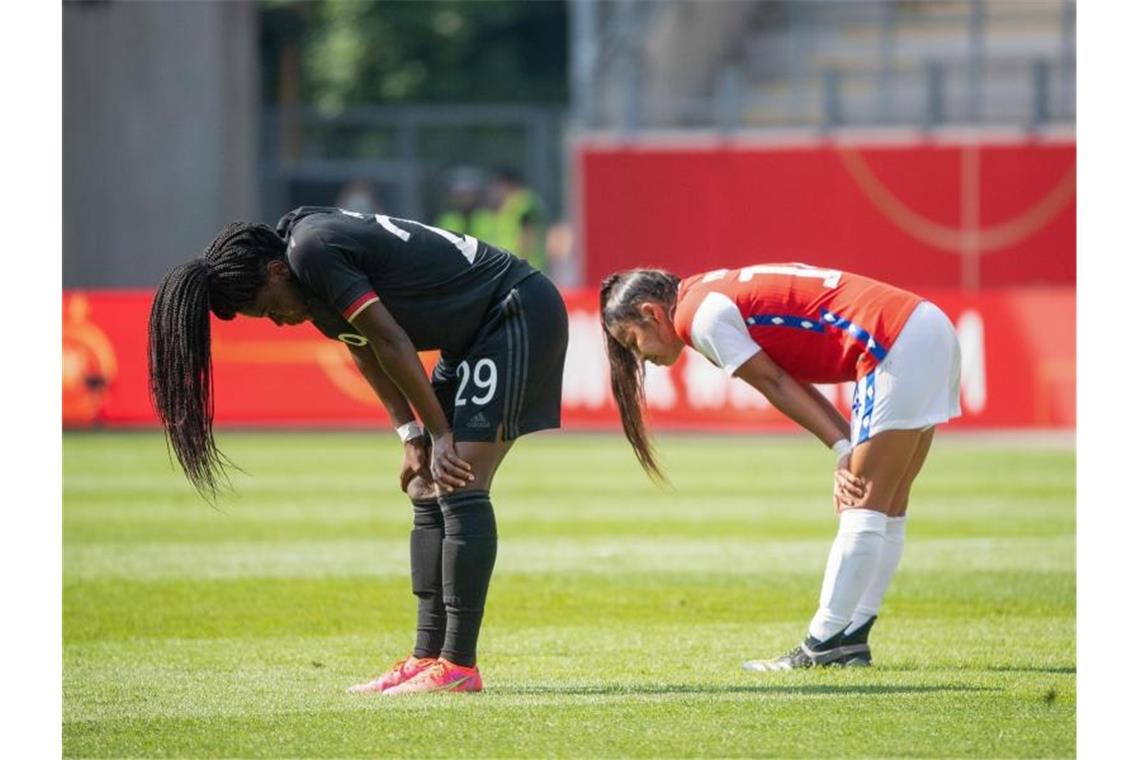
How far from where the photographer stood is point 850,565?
6996 mm

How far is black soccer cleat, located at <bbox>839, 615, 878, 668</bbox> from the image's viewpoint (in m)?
7.14

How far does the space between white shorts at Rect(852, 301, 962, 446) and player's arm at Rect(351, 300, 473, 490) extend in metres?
1.48

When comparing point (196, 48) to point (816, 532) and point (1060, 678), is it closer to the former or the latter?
point (816, 532)

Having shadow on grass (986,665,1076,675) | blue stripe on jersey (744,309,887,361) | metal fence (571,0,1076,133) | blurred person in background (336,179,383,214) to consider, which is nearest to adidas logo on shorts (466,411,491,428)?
blue stripe on jersey (744,309,887,361)

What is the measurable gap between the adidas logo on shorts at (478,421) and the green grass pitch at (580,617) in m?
0.92

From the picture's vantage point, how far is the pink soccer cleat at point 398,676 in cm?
668

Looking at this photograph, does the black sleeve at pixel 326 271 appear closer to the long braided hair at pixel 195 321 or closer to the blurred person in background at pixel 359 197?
the long braided hair at pixel 195 321

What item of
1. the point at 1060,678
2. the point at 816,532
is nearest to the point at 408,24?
the point at 816,532

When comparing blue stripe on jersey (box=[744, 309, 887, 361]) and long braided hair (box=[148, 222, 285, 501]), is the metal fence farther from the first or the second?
long braided hair (box=[148, 222, 285, 501])

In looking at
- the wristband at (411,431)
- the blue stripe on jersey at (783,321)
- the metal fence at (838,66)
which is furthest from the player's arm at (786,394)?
the metal fence at (838,66)

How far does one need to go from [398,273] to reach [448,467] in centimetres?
68

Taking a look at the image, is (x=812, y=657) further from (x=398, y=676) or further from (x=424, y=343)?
(x=424, y=343)

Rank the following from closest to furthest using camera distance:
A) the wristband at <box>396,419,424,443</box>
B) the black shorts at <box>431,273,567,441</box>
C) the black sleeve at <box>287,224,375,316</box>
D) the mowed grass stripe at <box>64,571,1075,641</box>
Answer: the black sleeve at <box>287,224,375,316</box>, the black shorts at <box>431,273,567,441</box>, the wristband at <box>396,419,424,443</box>, the mowed grass stripe at <box>64,571,1075,641</box>
